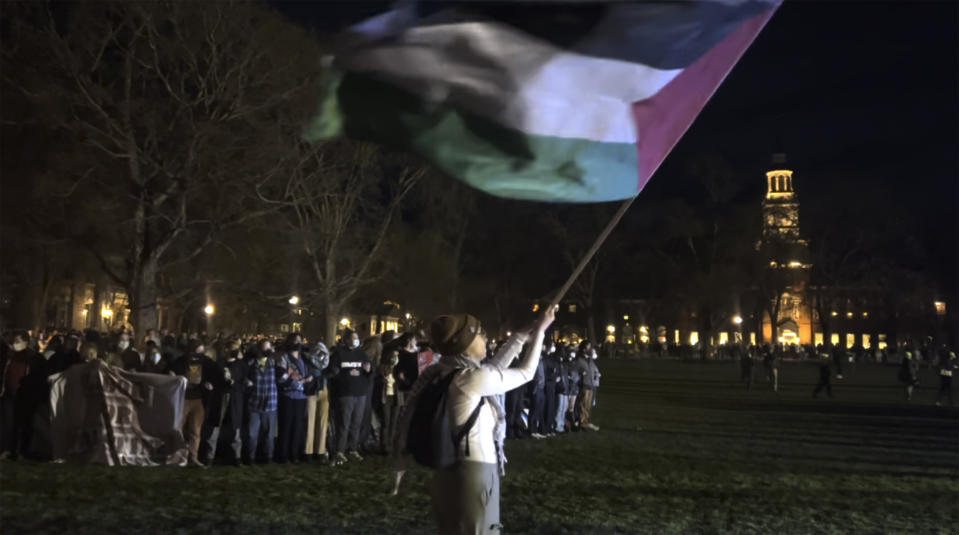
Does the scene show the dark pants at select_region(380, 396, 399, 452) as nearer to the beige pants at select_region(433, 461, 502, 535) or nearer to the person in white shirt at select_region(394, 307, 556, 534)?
the person in white shirt at select_region(394, 307, 556, 534)

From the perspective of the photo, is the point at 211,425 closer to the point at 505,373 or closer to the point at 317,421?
the point at 317,421

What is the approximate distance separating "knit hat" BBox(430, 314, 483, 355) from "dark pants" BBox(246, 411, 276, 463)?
8.69 meters

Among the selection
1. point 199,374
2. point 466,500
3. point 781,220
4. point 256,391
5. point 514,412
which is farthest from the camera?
point 781,220

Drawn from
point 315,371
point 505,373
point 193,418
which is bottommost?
point 193,418

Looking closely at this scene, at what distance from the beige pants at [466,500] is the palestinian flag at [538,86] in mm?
1718

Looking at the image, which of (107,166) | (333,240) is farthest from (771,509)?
(333,240)

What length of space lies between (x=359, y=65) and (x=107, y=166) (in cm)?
2273

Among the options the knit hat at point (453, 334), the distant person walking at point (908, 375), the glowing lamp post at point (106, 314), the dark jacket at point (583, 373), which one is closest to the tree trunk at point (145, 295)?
the dark jacket at point (583, 373)

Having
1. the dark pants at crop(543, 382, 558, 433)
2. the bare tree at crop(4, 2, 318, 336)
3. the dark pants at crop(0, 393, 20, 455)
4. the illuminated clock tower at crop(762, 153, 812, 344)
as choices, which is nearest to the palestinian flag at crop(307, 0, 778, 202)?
the dark pants at crop(0, 393, 20, 455)

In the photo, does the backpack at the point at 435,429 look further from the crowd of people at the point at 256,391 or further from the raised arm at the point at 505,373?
the crowd of people at the point at 256,391

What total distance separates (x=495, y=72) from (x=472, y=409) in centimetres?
199

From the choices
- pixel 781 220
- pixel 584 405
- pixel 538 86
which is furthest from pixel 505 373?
pixel 781 220

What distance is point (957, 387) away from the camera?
115 ft

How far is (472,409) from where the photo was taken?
477 cm
